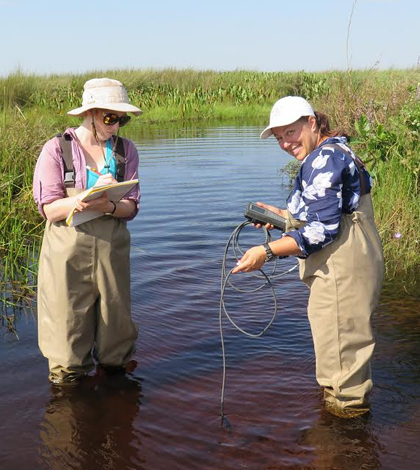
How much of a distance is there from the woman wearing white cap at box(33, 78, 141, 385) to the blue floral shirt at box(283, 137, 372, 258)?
126cm

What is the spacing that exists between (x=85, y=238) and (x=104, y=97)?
91 cm

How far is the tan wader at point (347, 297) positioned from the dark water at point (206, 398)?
456 mm

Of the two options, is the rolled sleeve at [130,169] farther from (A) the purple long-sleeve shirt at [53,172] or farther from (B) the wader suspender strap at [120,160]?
(A) the purple long-sleeve shirt at [53,172]

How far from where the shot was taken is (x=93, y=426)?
4422 millimetres

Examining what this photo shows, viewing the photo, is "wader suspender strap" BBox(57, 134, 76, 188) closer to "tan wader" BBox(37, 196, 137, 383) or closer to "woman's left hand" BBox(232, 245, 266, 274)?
"tan wader" BBox(37, 196, 137, 383)

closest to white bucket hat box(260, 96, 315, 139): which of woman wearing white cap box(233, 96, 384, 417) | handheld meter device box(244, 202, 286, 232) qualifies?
woman wearing white cap box(233, 96, 384, 417)

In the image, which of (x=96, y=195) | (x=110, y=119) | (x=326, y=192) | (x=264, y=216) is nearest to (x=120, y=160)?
(x=110, y=119)

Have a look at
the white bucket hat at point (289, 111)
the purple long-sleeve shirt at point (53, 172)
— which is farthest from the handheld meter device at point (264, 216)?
the purple long-sleeve shirt at point (53, 172)

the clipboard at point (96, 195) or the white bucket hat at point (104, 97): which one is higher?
the white bucket hat at point (104, 97)

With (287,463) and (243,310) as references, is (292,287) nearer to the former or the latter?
(243,310)

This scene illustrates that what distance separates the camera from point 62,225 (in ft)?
14.3

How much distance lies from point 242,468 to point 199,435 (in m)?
0.45

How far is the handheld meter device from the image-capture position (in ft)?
13.5

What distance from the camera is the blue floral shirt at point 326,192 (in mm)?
3666
